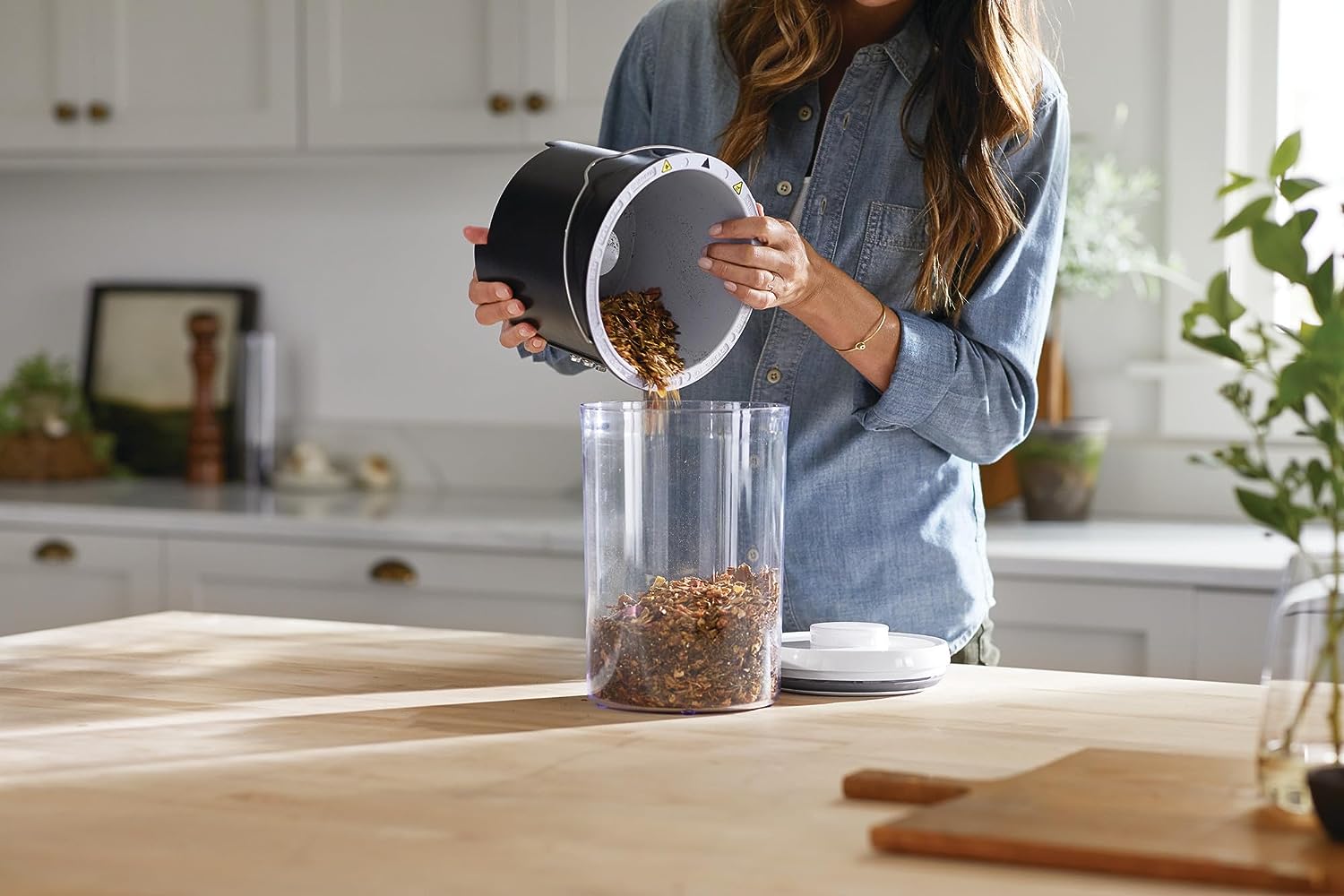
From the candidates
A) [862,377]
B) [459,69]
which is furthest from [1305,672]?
[459,69]

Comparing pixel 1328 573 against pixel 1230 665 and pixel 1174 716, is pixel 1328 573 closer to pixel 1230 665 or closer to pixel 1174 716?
pixel 1174 716

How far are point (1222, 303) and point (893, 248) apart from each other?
2.27ft

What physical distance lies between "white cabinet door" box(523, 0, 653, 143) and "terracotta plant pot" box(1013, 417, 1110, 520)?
0.85m

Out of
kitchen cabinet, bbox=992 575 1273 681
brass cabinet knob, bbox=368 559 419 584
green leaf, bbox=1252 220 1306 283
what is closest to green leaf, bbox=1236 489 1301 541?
green leaf, bbox=1252 220 1306 283

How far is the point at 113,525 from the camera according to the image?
2666mm

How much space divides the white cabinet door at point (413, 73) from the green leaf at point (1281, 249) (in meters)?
1.94

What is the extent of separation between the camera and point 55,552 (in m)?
2.70

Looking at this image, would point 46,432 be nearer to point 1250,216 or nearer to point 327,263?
point 327,263

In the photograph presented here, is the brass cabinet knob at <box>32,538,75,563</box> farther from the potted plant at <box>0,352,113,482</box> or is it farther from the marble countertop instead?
the potted plant at <box>0,352,113,482</box>

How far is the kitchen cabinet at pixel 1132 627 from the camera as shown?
2.09m

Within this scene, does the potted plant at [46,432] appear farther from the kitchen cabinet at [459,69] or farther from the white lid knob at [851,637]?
the white lid knob at [851,637]

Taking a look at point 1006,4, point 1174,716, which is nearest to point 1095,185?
point 1006,4

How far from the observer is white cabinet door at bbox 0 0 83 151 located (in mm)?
2965

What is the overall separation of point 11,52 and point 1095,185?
76.6 inches
